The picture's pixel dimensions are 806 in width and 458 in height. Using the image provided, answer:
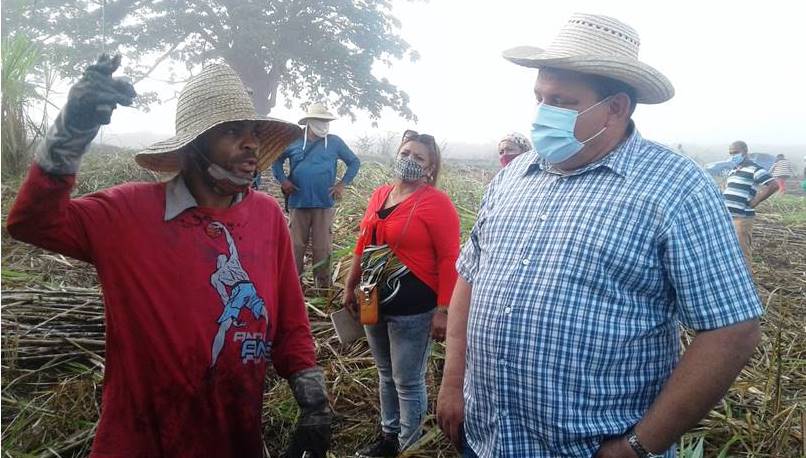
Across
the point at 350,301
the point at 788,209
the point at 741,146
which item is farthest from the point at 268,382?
the point at 788,209

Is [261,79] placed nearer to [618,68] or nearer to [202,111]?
[202,111]

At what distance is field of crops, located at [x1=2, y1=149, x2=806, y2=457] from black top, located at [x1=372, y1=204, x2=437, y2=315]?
63 centimetres

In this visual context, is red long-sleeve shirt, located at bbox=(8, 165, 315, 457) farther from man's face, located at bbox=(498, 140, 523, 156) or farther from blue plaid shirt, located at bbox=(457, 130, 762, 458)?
man's face, located at bbox=(498, 140, 523, 156)

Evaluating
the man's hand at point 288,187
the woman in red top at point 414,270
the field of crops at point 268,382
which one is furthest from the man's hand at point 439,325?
the man's hand at point 288,187

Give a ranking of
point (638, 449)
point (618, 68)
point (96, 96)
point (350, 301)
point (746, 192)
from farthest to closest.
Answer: point (746, 192) → point (350, 301) → point (618, 68) → point (638, 449) → point (96, 96)

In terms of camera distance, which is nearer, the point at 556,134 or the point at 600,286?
the point at 600,286

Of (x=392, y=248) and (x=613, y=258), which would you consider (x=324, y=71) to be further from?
(x=613, y=258)

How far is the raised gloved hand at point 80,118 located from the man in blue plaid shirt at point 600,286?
1.14m

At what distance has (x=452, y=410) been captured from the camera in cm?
188

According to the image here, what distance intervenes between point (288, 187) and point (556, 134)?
3.84 metres

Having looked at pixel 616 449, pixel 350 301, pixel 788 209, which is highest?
pixel 616 449

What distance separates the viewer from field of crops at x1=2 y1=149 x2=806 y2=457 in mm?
2742

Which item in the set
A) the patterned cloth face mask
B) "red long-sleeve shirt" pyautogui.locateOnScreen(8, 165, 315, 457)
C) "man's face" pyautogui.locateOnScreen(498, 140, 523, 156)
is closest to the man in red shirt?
"red long-sleeve shirt" pyautogui.locateOnScreen(8, 165, 315, 457)

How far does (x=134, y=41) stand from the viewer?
18.7 m
